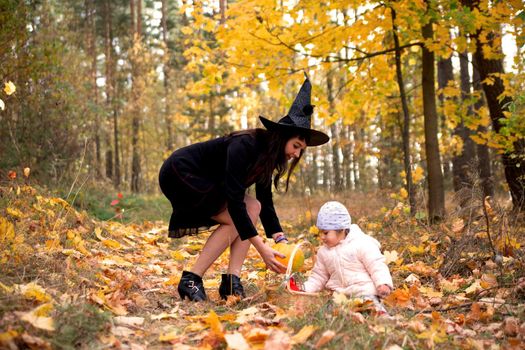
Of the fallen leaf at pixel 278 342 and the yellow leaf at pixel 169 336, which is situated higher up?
the fallen leaf at pixel 278 342

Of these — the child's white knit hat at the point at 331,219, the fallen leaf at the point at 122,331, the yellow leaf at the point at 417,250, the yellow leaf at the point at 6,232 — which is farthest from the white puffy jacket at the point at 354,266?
the yellow leaf at the point at 6,232

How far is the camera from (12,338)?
6.52 feet

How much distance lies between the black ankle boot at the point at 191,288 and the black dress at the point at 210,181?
12.7 inches

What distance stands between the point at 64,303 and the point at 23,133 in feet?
19.5

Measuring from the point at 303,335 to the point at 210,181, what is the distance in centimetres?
157

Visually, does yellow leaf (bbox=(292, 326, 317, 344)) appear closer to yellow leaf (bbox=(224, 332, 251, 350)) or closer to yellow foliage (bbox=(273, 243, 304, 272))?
yellow leaf (bbox=(224, 332, 251, 350))

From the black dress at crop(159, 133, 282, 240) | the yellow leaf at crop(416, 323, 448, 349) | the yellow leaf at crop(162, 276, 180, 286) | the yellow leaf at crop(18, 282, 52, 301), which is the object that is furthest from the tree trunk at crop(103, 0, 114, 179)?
the yellow leaf at crop(416, 323, 448, 349)

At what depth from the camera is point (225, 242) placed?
3.62 meters

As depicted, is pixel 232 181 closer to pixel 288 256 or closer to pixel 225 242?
pixel 225 242

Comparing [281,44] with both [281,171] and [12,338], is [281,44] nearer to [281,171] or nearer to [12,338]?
[281,171]

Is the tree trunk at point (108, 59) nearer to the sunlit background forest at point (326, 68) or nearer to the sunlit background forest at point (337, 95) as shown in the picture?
the sunlit background forest at point (337, 95)

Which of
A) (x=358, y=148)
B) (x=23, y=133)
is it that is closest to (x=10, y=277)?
(x=23, y=133)

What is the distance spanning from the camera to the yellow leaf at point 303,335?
225 cm

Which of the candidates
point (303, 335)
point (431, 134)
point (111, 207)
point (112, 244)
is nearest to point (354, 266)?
point (303, 335)
